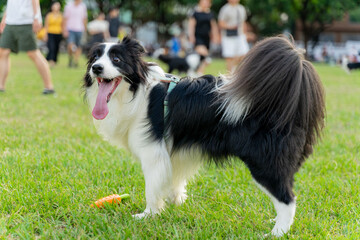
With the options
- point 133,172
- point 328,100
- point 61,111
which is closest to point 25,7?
point 61,111

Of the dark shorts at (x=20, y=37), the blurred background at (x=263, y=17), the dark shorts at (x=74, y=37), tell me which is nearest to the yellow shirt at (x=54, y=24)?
the dark shorts at (x=74, y=37)

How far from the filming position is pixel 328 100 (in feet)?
25.8

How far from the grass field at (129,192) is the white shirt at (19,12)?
2.11 metres

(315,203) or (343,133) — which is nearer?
(315,203)

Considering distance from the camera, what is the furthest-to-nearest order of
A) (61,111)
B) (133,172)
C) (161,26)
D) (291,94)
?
1. (161,26)
2. (61,111)
3. (133,172)
4. (291,94)

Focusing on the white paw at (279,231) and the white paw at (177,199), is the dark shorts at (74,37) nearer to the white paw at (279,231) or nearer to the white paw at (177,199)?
the white paw at (177,199)

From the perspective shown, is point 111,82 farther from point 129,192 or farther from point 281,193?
point 281,193

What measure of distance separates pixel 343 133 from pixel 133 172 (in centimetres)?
304

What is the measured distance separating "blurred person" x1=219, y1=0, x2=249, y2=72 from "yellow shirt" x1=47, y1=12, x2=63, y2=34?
6.31 meters

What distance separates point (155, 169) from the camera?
2664 mm

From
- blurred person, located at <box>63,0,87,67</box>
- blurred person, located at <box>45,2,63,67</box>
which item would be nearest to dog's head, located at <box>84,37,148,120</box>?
blurred person, located at <box>45,2,63,67</box>

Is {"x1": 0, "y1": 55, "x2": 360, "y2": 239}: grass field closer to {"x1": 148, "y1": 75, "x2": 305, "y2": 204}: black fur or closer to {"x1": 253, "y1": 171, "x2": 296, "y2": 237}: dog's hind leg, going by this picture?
{"x1": 253, "y1": 171, "x2": 296, "y2": 237}: dog's hind leg

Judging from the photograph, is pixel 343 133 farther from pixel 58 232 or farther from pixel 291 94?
pixel 58 232

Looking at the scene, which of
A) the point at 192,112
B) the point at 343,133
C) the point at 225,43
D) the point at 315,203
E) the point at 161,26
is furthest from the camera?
the point at 161,26
